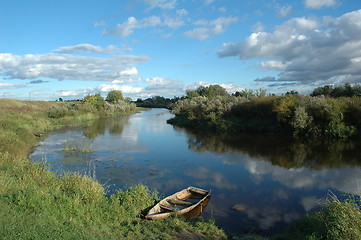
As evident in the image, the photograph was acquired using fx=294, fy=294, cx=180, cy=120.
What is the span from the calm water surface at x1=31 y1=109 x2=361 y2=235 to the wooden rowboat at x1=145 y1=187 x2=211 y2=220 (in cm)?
49

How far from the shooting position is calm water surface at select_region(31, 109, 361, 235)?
42.4 feet

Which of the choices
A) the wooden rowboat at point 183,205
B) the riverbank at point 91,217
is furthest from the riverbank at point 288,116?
the riverbank at point 91,217

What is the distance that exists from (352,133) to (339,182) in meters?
17.1

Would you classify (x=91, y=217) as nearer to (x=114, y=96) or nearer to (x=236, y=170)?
(x=236, y=170)

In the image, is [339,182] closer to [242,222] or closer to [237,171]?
[237,171]

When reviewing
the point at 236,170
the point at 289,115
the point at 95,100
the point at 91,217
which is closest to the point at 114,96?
the point at 95,100

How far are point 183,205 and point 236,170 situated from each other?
318 inches

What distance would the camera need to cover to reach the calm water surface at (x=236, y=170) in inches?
508

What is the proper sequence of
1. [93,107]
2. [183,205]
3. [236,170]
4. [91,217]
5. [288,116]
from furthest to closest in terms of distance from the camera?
[93,107] < [288,116] < [236,170] < [183,205] < [91,217]

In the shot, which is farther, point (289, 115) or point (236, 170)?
point (289, 115)

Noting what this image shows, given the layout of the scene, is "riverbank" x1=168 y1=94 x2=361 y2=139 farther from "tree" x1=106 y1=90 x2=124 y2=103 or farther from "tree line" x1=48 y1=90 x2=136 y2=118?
"tree" x1=106 y1=90 x2=124 y2=103

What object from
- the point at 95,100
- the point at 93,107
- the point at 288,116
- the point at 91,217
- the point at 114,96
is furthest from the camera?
the point at 114,96

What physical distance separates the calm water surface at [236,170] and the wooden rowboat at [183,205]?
49 cm

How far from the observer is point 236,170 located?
19938 millimetres
